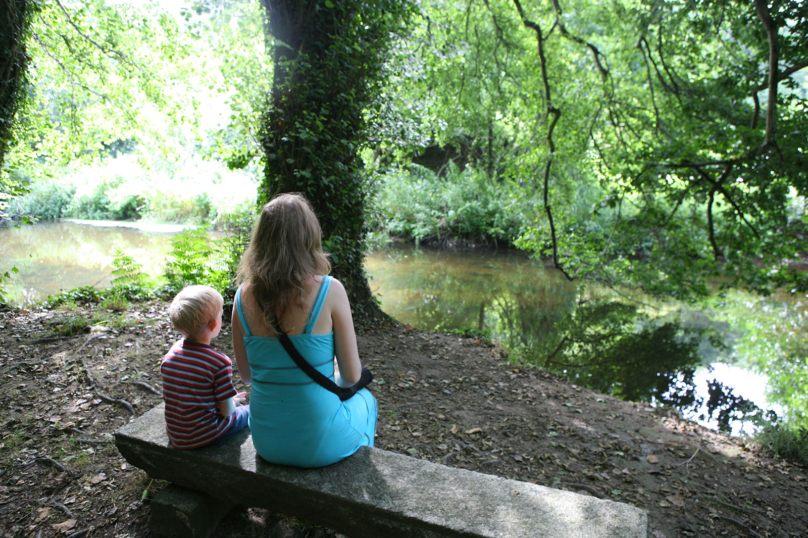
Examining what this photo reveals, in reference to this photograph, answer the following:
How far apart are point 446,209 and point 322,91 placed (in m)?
12.8

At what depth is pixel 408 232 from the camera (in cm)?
1881

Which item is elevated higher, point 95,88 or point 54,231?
point 95,88

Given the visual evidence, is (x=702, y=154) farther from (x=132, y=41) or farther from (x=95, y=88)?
(x=95, y=88)

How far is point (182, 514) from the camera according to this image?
219 centimetres

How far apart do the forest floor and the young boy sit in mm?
577

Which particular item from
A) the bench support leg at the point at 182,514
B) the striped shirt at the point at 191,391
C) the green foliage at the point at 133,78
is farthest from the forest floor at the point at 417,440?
the green foliage at the point at 133,78

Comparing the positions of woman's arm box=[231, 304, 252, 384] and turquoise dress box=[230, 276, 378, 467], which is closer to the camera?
turquoise dress box=[230, 276, 378, 467]

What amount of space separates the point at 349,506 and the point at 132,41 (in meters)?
9.29

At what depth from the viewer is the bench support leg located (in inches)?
86.4

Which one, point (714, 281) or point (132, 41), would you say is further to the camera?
point (714, 281)

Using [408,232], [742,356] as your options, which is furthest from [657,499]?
[408,232]

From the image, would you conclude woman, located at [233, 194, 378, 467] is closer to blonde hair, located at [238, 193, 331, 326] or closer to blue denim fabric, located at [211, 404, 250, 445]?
blonde hair, located at [238, 193, 331, 326]

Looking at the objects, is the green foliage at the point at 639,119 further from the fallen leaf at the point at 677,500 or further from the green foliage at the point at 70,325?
the green foliage at the point at 70,325

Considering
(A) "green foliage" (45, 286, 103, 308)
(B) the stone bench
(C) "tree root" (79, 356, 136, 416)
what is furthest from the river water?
(B) the stone bench
